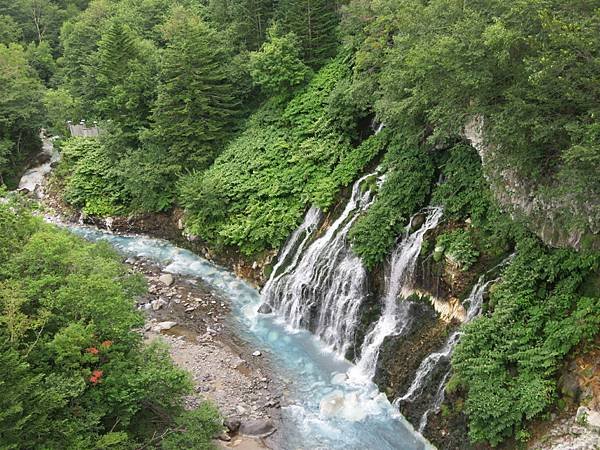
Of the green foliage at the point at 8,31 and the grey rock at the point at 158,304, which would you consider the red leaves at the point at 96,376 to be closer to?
the grey rock at the point at 158,304

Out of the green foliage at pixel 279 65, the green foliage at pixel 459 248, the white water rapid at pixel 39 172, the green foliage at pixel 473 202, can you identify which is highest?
the green foliage at pixel 279 65

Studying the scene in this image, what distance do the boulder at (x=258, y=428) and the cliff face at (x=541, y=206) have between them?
828 cm

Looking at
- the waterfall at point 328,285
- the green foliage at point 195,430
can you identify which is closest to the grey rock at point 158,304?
the waterfall at point 328,285

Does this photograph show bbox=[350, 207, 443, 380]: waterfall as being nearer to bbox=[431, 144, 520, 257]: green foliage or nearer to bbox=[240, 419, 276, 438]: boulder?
bbox=[431, 144, 520, 257]: green foliage

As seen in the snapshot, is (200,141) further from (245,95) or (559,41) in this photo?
(559,41)

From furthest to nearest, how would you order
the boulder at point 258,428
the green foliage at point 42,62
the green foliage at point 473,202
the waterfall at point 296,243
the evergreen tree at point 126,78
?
1. the green foliage at point 42,62
2. the evergreen tree at point 126,78
3. the waterfall at point 296,243
4. the boulder at point 258,428
5. the green foliage at point 473,202

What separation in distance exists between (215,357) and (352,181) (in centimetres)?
803

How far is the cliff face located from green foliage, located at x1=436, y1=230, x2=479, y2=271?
1420 mm

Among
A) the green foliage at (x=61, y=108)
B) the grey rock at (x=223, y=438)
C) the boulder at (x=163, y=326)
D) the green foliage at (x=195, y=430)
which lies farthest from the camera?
the green foliage at (x=61, y=108)

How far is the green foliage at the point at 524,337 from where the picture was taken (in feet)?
34.8

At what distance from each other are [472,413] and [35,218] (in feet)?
41.5

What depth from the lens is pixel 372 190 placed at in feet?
57.6

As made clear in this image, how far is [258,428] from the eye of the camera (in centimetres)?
1327

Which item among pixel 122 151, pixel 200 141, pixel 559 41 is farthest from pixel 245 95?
pixel 559 41
